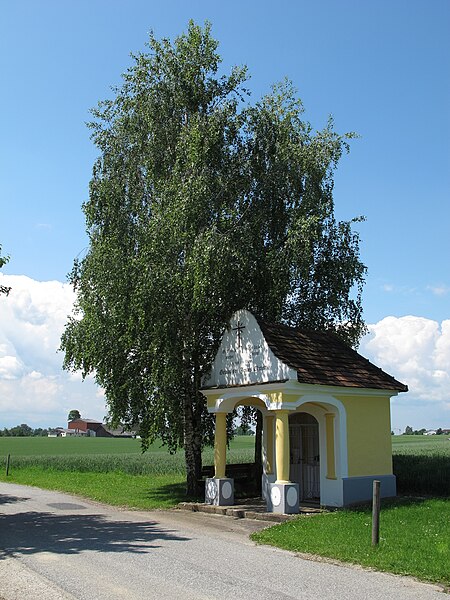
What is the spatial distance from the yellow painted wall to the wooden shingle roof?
579 mm

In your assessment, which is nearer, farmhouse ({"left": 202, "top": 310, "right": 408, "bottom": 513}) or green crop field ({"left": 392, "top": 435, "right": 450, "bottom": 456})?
farmhouse ({"left": 202, "top": 310, "right": 408, "bottom": 513})

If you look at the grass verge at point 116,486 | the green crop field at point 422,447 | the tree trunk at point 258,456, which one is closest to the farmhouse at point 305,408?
the tree trunk at point 258,456

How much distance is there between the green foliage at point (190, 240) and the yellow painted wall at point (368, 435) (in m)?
4.93

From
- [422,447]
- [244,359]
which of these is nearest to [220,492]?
[244,359]

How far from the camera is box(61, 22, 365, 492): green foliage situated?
20.1 meters

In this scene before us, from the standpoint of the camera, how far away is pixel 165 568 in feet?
33.8

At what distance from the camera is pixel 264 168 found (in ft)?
77.4

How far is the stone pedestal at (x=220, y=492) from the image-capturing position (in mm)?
18922

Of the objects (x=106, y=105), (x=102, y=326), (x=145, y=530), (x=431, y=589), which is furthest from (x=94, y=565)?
(x=106, y=105)

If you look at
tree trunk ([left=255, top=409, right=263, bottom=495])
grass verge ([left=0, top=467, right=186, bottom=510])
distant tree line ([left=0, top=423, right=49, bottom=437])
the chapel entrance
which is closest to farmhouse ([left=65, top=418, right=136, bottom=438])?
distant tree line ([left=0, top=423, right=49, bottom=437])

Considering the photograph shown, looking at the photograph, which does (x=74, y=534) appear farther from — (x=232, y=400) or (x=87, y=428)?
(x=87, y=428)

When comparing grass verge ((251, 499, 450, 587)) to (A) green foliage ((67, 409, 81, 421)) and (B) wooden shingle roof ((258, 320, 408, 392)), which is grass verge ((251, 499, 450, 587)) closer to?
(B) wooden shingle roof ((258, 320, 408, 392))

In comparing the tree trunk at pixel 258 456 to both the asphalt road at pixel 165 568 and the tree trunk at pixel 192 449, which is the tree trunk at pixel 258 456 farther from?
the asphalt road at pixel 165 568

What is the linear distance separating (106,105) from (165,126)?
11.1 ft
